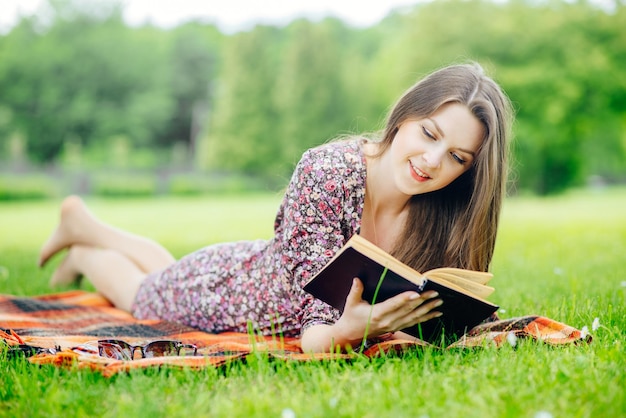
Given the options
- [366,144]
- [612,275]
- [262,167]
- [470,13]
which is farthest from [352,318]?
[262,167]

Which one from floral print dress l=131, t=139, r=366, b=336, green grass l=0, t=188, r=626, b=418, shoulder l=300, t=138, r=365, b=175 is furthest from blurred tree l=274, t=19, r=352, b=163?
green grass l=0, t=188, r=626, b=418

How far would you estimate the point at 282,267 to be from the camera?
3131 mm

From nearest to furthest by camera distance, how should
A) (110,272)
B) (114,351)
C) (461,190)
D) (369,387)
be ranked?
1. (369,387)
2. (114,351)
3. (461,190)
4. (110,272)

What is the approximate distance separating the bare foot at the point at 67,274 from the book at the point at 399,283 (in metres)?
2.78

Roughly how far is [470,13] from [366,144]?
24792 millimetres

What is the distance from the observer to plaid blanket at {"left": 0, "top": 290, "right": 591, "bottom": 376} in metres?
2.46

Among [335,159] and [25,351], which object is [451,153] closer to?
[335,159]

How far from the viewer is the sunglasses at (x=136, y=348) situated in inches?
103

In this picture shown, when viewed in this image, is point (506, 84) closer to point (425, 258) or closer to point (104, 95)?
point (425, 258)

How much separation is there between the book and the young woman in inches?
2.1

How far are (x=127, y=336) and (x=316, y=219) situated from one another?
1.25 metres

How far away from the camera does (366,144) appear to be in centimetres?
327

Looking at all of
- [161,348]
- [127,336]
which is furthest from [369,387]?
[127,336]

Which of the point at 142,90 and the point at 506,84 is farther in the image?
the point at 142,90
